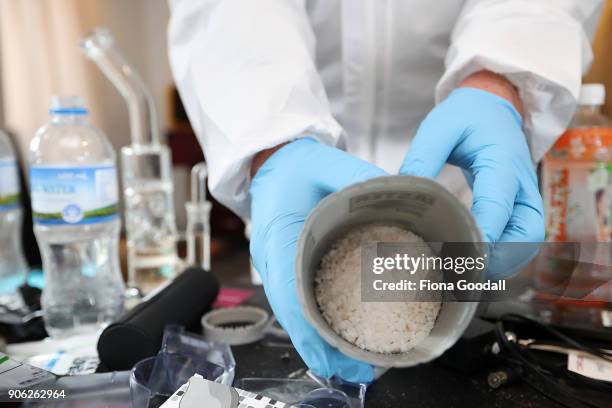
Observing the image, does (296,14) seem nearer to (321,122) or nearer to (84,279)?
(321,122)

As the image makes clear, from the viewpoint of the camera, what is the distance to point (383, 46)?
0.84m

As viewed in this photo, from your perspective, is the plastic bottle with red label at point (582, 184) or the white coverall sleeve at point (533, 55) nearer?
the white coverall sleeve at point (533, 55)

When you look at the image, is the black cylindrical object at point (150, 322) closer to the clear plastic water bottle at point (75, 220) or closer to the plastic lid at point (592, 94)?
the clear plastic water bottle at point (75, 220)

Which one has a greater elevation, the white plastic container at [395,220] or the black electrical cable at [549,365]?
the white plastic container at [395,220]

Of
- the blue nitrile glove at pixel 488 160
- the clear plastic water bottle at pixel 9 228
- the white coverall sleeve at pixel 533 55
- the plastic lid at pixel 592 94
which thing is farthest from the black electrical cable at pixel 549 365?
the clear plastic water bottle at pixel 9 228

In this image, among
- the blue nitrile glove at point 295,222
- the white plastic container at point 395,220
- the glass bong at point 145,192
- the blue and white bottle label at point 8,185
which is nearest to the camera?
the white plastic container at point 395,220

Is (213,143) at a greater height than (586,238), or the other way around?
(213,143)

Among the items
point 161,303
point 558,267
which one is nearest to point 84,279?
point 161,303

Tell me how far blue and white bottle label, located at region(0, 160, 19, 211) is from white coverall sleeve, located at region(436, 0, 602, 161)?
30.2 inches

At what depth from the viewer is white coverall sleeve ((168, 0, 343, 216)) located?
0.56 m

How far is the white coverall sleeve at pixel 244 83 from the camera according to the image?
56 centimetres

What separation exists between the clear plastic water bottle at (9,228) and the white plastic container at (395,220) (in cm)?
68

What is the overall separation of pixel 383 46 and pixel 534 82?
31 centimetres

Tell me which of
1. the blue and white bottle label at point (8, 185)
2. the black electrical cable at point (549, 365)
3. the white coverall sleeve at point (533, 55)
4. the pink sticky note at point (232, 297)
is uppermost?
the white coverall sleeve at point (533, 55)
